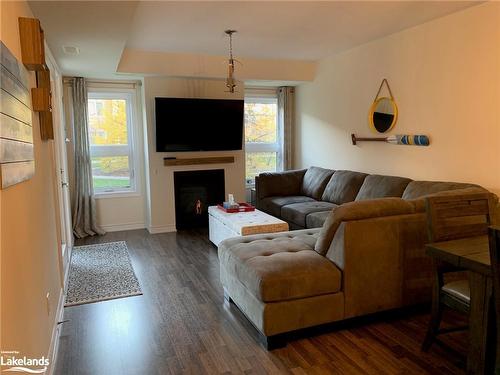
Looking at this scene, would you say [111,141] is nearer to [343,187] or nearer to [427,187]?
[343,187]

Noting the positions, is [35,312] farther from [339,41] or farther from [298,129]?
[298,129]

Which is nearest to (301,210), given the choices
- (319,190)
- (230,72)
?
(319,190)

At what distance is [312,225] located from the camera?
4.65 metres

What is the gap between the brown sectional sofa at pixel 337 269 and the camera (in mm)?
2648

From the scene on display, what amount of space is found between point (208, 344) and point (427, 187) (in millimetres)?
2633

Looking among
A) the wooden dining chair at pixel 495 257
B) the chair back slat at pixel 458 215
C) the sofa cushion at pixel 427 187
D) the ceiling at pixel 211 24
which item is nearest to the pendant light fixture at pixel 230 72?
the ceiling at pixel 211 24

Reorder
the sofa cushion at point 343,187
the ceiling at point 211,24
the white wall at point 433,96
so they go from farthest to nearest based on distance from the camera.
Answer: the sofa cushion at point 343,187, the white wall at point 433,96, the ceiling at point 211,24

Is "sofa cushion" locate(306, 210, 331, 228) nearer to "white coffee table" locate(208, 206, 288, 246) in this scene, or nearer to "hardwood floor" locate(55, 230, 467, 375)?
"white coffee table" locate(208, 206, 288, 246)

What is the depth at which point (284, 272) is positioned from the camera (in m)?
2.64

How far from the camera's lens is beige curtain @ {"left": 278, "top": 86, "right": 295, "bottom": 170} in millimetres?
6938

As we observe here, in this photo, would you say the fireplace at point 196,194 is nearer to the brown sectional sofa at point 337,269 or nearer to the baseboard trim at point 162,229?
the baseboard trim at point 162,229

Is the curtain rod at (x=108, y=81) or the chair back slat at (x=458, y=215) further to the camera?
the curtain rod at (x=108, y=81)

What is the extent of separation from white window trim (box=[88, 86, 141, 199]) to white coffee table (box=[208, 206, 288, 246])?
6.15 feet

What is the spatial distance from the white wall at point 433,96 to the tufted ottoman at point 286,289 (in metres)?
2.01
